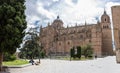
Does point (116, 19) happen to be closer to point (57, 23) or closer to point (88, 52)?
point (88, 52)

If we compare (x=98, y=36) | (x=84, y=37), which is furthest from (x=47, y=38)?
(x=98, y=36)

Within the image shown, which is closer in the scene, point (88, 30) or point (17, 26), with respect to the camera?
point (17, 26)

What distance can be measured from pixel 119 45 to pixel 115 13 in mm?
1124

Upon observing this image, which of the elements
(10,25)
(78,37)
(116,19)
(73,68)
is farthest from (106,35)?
(116,19)

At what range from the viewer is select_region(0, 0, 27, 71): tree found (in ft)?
49.5

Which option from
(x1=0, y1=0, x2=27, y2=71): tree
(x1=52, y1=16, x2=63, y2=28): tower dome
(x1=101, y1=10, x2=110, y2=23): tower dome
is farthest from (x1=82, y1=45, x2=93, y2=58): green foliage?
(x1=0, y1=0, x2=27, y2=71): tree

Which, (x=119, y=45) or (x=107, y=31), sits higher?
(x=107, y=31)

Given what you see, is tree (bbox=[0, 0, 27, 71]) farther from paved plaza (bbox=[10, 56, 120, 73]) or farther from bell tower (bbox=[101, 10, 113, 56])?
bell tower (bbox=[101, 10, 113, 56])

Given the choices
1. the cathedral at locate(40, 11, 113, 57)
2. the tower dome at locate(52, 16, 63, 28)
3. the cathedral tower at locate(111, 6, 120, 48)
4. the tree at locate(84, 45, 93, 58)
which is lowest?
the tree at locate(84, 45, 93, 58)

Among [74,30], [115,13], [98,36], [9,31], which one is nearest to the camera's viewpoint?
[115,13]

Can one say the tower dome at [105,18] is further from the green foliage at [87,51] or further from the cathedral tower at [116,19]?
the cathedral tower at [116,19]

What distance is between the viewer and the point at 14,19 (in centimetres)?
1545

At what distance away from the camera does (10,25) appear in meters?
15.1

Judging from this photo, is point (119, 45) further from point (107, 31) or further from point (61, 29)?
point (61, 29)
